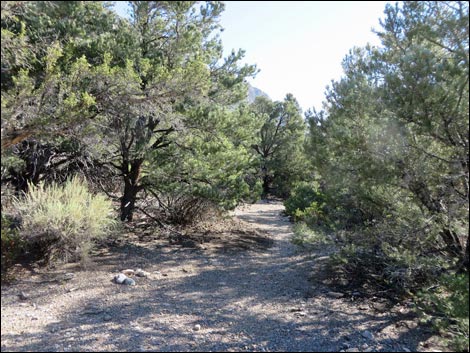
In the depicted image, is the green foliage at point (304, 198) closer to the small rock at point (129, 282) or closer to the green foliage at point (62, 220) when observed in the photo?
the small rock at point (129, 282)

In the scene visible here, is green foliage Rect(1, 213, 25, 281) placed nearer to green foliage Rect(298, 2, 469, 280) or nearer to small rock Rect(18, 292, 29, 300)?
small rock Rect(18, 292, 29, 300)

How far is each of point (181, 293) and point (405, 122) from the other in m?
4.12

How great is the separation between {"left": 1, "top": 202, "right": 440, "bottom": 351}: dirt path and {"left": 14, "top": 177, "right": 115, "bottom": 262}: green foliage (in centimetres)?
45

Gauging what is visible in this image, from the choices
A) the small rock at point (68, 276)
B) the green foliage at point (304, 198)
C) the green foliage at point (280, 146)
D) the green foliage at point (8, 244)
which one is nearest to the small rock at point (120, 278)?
the small rock at point (68, 276)

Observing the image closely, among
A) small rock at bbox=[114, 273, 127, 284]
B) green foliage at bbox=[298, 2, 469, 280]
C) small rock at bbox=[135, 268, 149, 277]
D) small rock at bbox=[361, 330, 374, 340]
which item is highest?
green foliage at bbox=[298, 2, 469, 280]

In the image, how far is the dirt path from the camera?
411cm

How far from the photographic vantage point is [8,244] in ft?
17.1

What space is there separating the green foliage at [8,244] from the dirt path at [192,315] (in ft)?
1.05

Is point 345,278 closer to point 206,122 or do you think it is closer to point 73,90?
point 206,122

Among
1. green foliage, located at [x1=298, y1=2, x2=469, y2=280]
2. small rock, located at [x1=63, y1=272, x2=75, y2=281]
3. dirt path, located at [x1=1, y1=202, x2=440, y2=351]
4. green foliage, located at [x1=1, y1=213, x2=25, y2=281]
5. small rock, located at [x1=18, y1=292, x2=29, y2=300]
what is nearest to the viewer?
dirt path, located at [x1=1, y1=202, x2=440, y2=351]

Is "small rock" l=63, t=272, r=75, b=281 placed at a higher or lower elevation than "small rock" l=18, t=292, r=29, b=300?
higher

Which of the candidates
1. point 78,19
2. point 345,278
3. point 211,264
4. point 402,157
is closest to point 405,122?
point 402,157

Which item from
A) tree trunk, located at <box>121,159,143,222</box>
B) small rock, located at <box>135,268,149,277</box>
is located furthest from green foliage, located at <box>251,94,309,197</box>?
small rock, located at <box>135,268,149,277</box>

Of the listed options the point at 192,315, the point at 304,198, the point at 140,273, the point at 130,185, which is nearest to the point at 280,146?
the point at 304,198
